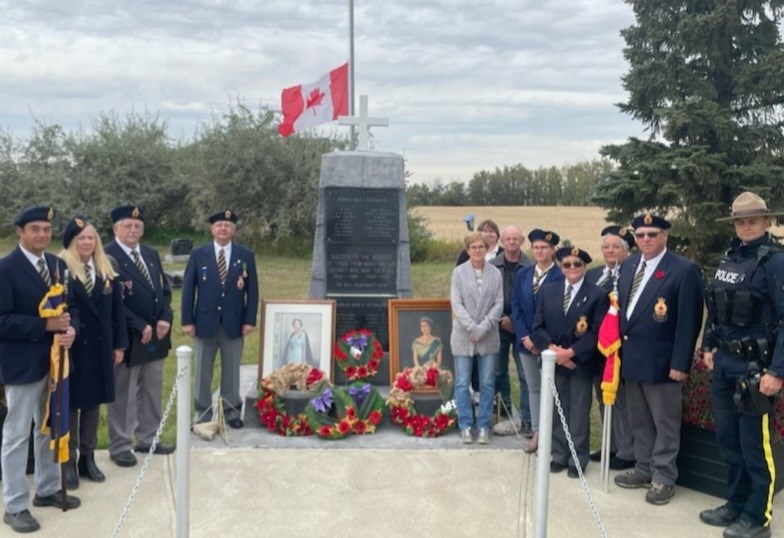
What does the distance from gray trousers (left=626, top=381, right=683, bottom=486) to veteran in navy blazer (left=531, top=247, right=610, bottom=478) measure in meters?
0.34

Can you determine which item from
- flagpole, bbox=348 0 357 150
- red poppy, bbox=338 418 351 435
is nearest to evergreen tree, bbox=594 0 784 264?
flagpole, bbox=348 0 357 150

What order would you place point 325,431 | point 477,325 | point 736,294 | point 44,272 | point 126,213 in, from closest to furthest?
point 736,294 → point 44,272 → point 126,213 → point 477,325 → point 325,431

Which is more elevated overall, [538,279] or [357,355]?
[538,279]

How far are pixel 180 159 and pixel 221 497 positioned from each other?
27.2 m

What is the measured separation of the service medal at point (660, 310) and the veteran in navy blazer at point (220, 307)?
3.29 m

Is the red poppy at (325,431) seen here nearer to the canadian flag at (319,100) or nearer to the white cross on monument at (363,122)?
the white cross on monument at (363,122)

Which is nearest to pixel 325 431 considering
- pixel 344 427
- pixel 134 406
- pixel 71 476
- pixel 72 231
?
pixel 344 427

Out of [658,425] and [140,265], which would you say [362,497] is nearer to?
[658,425]

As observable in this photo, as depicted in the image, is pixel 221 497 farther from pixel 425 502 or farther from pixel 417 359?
pixel 417 359

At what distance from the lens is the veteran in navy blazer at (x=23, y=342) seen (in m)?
4.75

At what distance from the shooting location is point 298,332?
24.6ft

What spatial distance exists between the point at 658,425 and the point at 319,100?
226 inches

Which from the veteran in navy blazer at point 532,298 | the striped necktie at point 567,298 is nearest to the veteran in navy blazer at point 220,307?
the veteran in navy blazer at point 532,298

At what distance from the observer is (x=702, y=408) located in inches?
216
